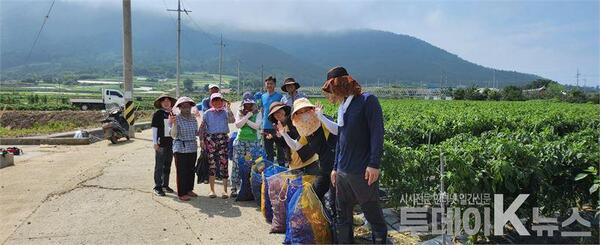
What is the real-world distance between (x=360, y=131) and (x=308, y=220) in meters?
1.21

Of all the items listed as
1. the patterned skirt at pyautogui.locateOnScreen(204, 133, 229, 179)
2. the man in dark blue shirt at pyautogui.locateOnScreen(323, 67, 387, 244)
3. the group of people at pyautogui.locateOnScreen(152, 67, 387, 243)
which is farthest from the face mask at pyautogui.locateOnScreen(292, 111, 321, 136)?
the patterned skirt at pyautogui.locateOnScreen(204, 133, 229, 179)

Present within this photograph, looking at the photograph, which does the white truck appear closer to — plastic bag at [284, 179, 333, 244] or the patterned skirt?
the patterned skirt

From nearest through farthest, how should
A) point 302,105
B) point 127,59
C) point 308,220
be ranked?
point 308,220 < point 302,105 < point 127,59

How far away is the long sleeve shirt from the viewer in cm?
419

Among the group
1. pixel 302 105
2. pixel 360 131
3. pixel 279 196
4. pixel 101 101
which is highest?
pixel 302 105

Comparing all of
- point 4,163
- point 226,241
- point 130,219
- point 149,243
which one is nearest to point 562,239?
point 226,241

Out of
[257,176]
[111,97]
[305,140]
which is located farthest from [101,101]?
[305,140]

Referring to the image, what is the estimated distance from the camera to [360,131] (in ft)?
14.1

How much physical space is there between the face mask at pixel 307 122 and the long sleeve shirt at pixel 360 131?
2.73 ft

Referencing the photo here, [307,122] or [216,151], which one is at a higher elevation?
[307,122]

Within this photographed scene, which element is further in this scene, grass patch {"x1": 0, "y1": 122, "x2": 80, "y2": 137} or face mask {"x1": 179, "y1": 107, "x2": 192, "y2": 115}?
grass patch {"x1": 0, "y1": 122, "x2": 80, "y2": 137}

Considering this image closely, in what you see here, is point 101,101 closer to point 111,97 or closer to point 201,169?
point 111,97

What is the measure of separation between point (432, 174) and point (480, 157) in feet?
2.10

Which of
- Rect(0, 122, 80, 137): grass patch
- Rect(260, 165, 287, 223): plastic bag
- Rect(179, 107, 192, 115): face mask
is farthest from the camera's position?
Rect(0, 122, 80, 137): grass patch
